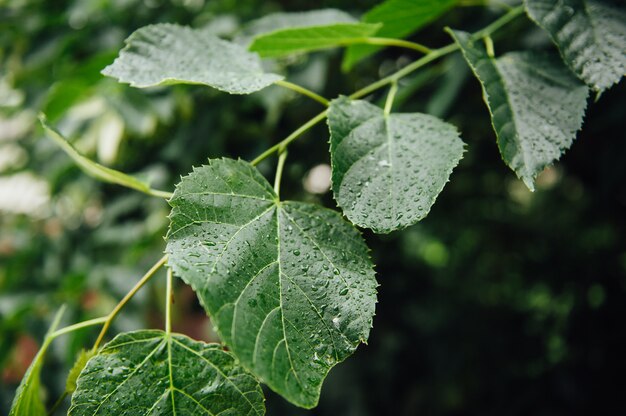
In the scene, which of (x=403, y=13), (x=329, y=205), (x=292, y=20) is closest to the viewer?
(x=403, y=13)

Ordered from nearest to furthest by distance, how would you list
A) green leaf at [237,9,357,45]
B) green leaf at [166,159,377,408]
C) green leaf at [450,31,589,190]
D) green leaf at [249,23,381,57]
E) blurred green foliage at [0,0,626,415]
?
green leaf at [166,159,377,408], green leaf at [450,31,589,190], green leaf at [249,23,381,57], green leaf at [237,9,357,45], blurred green foliage at [0,0,626,415]

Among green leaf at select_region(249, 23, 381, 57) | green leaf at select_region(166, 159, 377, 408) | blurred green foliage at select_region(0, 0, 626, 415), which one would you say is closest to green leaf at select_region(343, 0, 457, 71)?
green leaf at select_region(249, 23, 381, 57)

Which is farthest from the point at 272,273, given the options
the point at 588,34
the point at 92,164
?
the point at 588,34

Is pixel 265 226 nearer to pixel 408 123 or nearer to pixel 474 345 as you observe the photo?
pixel 408 123

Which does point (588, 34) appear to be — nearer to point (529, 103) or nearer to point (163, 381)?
point (529, 103)

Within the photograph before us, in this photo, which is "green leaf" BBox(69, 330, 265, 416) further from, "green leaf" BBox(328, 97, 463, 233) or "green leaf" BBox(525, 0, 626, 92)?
"green leaf" BBox(525, 0, 626, 92)
